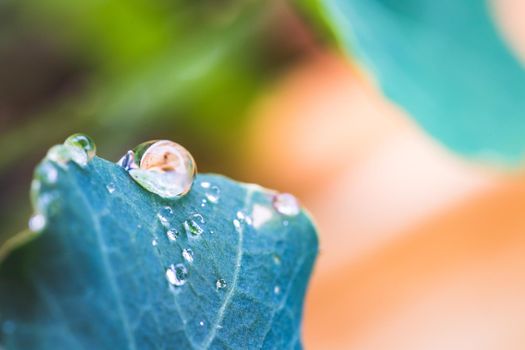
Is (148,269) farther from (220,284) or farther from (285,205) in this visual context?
(285,205)

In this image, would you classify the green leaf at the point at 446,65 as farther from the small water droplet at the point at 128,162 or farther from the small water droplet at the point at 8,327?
the small water droplet at the point at 8,327

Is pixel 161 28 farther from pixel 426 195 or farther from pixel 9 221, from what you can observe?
pixel 426 195

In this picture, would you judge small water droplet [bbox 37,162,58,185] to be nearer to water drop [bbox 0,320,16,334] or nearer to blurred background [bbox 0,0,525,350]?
water drop [bbox 0,320,16,334]

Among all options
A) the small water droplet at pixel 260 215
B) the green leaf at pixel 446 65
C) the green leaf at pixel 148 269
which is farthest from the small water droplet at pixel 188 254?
the green leaf at pixel 446 65

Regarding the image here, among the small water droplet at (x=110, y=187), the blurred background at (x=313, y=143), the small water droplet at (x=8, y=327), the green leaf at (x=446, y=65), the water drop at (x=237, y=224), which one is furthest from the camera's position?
the blurred background at (x=313, y=143)

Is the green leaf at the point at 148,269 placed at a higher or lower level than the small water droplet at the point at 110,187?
lower

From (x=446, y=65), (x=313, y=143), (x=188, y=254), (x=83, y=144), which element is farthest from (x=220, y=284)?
(x=313, y=143)
